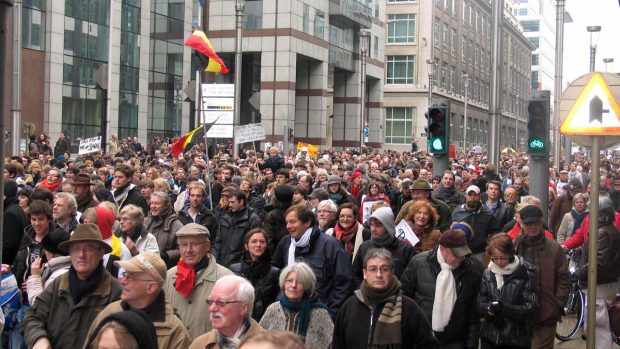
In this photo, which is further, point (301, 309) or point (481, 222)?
point (481, 222)

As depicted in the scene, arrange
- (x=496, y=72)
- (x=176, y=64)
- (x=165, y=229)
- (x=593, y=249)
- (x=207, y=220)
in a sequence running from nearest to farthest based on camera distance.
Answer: (x=593, y=249) < (x=165, y=229) < (x=207, y=220) < (x=496, y=72) < (x=176, y=64)

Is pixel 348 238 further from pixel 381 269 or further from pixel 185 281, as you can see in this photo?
pixel 381 269

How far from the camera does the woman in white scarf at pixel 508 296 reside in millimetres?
7039

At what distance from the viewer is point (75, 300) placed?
5.65 meters

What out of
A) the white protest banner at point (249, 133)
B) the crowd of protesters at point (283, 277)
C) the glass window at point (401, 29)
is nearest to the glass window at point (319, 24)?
the glass window at point (401, 29)

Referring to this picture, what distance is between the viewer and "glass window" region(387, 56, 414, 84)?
3071 inches

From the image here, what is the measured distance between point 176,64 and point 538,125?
35267mm

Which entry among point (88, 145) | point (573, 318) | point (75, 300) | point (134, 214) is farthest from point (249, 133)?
point (75, 300)

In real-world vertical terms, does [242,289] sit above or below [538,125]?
below

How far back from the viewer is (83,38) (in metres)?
40.0

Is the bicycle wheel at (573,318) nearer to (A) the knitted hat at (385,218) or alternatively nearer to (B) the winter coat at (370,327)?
(A) the knitted hat at (385,218)

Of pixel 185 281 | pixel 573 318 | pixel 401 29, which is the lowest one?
pixel 573 318

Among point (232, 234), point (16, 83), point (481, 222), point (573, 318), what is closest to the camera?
point (232, 234)

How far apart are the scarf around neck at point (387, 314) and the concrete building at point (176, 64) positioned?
85.8 feet
